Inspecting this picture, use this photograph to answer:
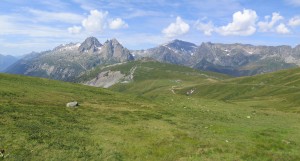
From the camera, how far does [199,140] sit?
42594 millimetres

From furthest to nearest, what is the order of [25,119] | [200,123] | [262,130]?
[200,123] < [262,130] < [25,119]

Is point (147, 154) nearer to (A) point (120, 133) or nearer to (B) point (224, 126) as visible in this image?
(A) point (120, 133)

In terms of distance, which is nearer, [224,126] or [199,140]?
[199,140]

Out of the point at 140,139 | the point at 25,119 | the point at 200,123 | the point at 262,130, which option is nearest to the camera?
the point at 140,139

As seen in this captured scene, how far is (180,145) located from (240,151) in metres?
7.14

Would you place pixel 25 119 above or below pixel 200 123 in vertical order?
above

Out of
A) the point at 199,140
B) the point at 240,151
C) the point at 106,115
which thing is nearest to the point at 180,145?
the point at 199,140

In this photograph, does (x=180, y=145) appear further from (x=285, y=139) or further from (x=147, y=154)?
(x=285, y=139)

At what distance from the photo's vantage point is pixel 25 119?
44531mm

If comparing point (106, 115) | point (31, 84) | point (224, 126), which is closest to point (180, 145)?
point (224, 126)

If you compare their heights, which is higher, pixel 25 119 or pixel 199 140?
pixel 25 119

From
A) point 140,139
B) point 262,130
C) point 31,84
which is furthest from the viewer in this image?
point 31,84

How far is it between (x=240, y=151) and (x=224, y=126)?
13.6 metres

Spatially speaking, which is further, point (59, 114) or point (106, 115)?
point (106, 115)
